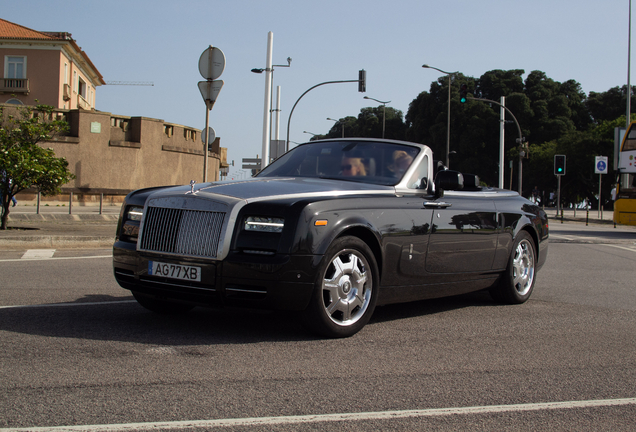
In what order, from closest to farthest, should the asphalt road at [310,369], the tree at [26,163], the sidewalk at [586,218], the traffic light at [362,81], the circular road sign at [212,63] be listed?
the asphalt road at [310,369] < the circular road sign at [212,63] < the tree at [26,163] < the traffic light at [362,81] < the sidewalk at [586,218]

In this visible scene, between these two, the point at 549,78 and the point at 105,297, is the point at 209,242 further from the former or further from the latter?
the point at 549,78

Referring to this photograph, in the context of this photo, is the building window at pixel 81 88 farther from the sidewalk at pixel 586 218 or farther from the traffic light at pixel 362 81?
the sidewalk at pixel 586 218

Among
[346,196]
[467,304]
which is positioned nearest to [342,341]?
[346,196]

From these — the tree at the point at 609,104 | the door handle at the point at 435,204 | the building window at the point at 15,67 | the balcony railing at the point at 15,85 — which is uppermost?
the tree at the point at 609,104

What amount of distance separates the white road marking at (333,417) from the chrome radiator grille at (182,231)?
178cm

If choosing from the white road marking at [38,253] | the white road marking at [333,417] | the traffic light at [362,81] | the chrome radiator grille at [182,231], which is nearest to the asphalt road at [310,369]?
the white road marking at [333,417]

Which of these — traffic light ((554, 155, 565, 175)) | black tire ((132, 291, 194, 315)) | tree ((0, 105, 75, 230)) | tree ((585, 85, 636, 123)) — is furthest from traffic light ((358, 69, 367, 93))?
tree ((585, 85, 636, 123))

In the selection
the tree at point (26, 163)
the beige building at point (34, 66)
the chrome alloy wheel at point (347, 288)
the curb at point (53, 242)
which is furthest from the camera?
the beige building at point (34, 66)

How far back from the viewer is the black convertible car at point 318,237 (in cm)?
475

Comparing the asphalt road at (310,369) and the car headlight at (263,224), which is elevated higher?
the car headlight at (263,224)

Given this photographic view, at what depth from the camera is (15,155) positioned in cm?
1499

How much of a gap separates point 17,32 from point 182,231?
1956 inches

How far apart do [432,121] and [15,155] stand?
68.0m

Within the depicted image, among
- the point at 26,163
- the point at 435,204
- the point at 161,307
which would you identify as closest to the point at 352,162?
the point at 435,204
